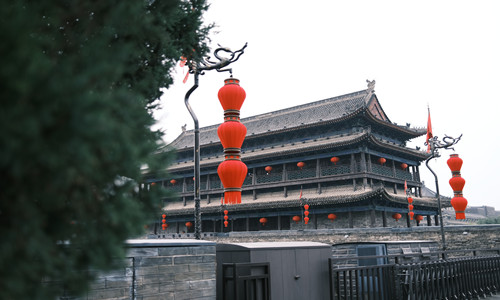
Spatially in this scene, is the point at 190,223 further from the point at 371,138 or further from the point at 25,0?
the point at 25,0

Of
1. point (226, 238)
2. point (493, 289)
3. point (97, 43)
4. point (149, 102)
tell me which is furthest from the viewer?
point (226, 238)

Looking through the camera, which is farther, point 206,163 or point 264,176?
point 206,163

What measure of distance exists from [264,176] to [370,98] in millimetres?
9651

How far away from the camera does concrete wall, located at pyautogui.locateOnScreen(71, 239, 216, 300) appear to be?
4062 millimetres

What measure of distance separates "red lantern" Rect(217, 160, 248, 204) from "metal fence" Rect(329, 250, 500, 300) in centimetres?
214

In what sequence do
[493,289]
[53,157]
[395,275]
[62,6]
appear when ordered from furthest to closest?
[493,289] < [395,275] < [62,6] < [53,157]

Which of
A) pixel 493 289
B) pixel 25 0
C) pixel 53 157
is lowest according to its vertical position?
pixel 493 289

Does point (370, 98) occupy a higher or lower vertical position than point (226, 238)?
higher

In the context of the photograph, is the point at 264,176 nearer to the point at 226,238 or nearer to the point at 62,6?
the point at 226,238

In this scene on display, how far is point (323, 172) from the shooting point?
26.3m

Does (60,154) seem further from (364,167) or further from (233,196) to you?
(364,167)

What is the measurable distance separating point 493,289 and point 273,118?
24.3 m

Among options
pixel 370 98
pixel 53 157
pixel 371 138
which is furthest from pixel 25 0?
pixel 370 98

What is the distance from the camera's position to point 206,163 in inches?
1256
